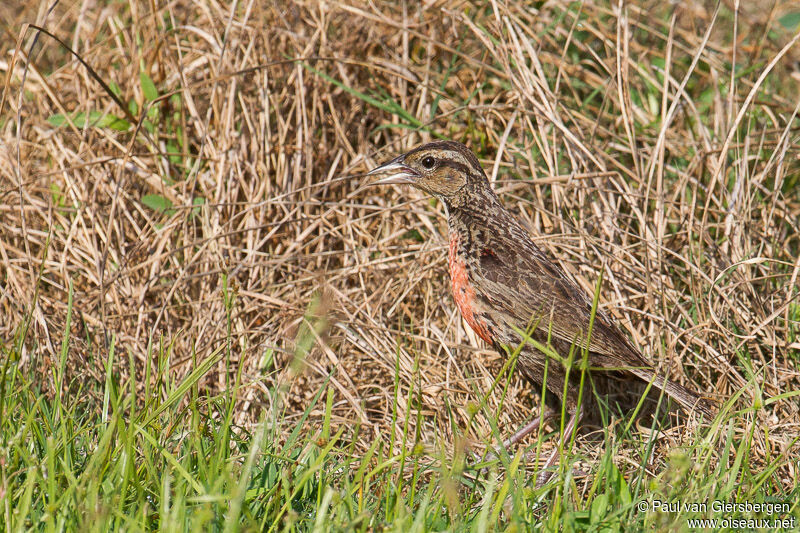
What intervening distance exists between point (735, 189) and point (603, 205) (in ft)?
2.46

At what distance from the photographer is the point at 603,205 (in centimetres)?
525

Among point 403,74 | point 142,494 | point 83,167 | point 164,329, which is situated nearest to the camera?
point 142,494

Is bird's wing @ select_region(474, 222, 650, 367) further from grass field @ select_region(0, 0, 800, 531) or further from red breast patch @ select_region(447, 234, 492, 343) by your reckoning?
grass field @ select_region(0, 0, 800, 531)

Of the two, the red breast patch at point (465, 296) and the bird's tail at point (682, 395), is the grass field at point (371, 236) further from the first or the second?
the red breast patch at point (465, 296)

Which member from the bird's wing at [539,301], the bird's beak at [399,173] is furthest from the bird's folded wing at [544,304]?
the bird's beak at [399,173]

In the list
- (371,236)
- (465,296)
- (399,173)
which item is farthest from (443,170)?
(371,236)

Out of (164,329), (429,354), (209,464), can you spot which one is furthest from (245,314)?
(209,464)

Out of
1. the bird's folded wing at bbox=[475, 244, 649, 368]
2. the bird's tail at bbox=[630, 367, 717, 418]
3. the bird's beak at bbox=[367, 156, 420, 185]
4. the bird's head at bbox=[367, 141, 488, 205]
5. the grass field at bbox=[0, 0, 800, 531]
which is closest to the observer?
the grass field at bbox=[0, 0, 800, 531]

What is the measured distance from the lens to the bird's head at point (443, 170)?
179 inches

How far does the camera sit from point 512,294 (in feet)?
13.9

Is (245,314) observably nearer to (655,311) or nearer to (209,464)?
(209,464)

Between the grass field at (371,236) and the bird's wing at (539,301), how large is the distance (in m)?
0.39

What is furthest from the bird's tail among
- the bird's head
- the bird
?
the bird's head

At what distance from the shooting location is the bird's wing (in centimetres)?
421
